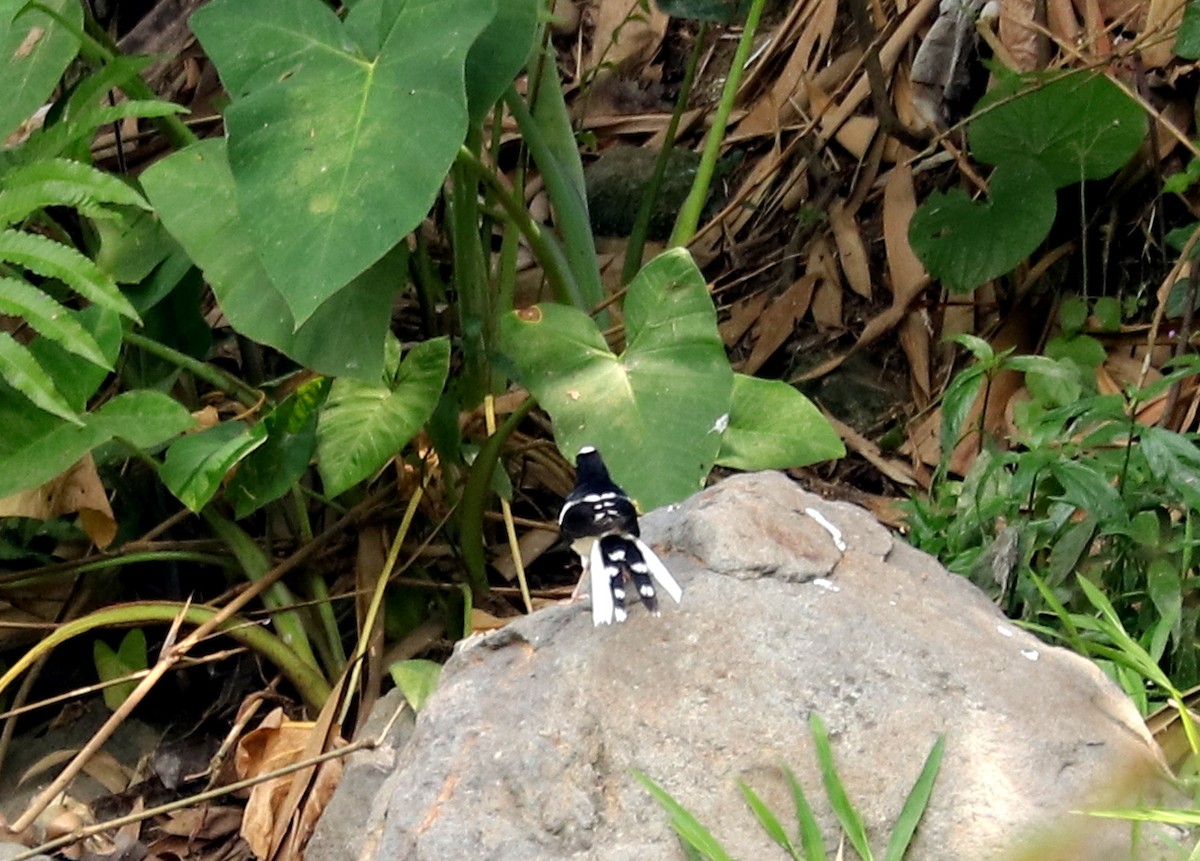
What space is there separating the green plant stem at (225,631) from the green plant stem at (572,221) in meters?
1.00

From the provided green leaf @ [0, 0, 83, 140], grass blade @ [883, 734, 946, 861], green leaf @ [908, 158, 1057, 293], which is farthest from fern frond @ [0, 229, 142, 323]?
green leaf @ [908, 158, 1057, 293]

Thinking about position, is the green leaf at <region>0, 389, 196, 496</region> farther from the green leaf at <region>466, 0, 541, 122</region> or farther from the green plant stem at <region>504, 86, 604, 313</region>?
the green plant stem at <region>504, 86, 604, 313</region>

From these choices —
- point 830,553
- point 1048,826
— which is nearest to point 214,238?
point 830,553

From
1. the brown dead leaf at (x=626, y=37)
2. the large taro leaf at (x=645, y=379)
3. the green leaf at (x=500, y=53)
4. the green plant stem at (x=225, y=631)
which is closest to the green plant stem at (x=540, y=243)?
the green leaf at (x=500, y=53)

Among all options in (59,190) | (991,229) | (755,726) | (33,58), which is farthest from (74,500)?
(991,229)

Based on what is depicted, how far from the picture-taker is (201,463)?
2238mm

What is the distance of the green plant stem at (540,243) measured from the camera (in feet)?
8.25

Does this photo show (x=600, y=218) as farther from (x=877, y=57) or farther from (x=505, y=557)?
(x=505, y=557)

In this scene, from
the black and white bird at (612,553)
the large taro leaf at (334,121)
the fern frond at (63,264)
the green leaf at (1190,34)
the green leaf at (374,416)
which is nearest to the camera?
the black and white bird at (612,553)

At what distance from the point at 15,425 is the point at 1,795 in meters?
0.98

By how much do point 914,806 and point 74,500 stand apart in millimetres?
1739

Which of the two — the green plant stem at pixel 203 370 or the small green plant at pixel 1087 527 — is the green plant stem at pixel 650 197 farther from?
the small green plant at pixel 1087 527

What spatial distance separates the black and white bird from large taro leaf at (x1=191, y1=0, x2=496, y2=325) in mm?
500

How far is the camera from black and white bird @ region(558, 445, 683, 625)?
1746mm
